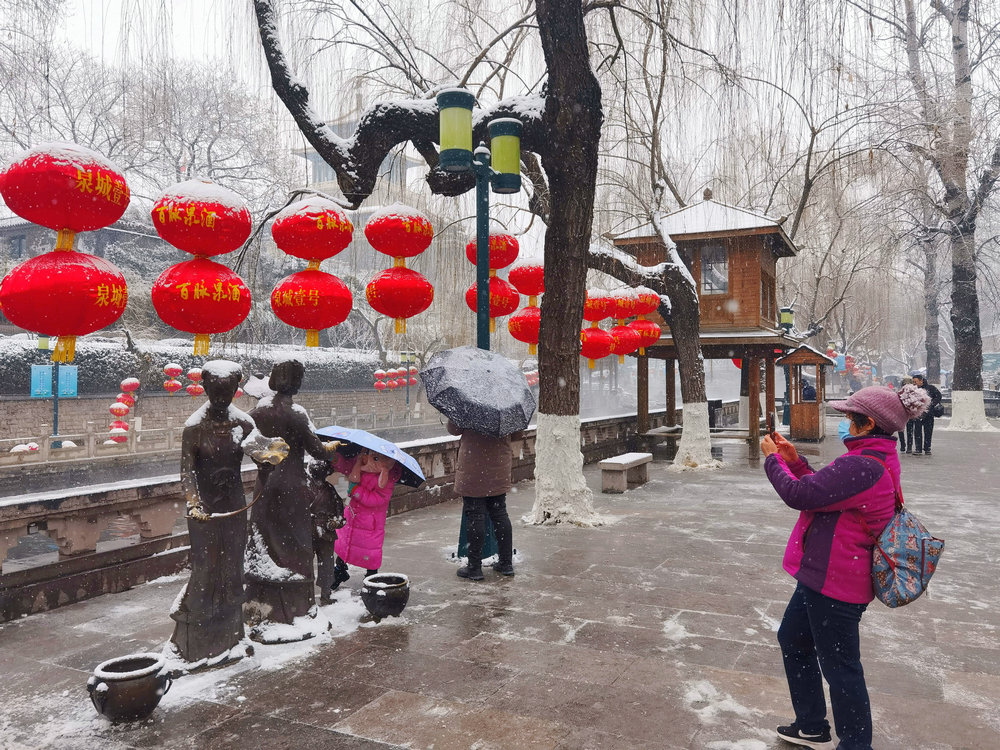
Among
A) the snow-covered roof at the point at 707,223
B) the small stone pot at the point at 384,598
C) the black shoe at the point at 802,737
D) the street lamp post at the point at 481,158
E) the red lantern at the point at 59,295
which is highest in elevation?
the snow-covered roof at the point at 707,223

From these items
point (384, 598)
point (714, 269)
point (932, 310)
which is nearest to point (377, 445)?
point (384, 598)

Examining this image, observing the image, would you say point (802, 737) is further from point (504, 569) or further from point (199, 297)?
point (199, 297)

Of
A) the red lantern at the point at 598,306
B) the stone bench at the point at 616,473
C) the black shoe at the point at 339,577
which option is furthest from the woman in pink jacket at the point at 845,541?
the stone bench at the point at 616,473

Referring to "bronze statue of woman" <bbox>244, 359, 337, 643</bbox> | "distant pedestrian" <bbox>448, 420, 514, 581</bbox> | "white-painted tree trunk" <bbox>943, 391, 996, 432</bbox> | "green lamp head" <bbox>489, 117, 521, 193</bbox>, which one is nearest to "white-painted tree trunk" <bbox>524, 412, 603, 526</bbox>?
"distant pedestrian" <bbox>448, 420, 514, 581</bbox>

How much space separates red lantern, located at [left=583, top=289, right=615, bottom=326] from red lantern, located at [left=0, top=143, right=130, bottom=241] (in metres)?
6.78

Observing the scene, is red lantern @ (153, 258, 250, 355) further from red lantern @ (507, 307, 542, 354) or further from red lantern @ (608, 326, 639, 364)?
red lantern @ (608, 326, 639, 364)

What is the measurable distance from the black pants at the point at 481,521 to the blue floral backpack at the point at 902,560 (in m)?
3.38

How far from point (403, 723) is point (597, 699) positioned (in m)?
1.00

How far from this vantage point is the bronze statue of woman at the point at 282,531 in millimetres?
4422

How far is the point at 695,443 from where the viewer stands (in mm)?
13445

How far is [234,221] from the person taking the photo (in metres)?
4.48

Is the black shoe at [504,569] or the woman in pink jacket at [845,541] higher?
the woman in pink jacket at [845,541]

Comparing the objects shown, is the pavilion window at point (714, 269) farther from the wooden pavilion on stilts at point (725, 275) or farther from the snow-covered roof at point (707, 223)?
the snow-covered roof at point (707, 223)

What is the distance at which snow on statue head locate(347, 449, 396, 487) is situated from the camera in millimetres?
5301
